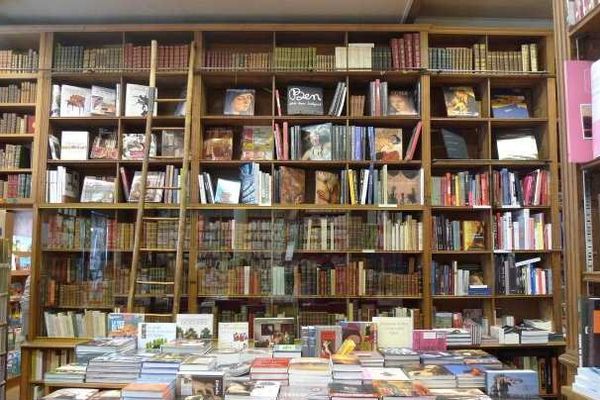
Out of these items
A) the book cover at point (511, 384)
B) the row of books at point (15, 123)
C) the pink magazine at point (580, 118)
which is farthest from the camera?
the row of books at point (15, 123)

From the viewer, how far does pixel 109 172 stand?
5.05m

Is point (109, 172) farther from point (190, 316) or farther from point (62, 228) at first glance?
point (190, 316)

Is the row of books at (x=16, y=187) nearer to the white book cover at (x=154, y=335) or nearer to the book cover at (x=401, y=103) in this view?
the white book cover at (x=154, y=335)

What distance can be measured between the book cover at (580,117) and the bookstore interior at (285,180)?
2611mm

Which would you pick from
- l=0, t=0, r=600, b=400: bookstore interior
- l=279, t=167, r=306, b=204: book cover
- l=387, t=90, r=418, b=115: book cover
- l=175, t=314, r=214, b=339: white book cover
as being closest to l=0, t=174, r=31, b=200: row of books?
l=0, t=0, r=600, b=400: bookstore interior

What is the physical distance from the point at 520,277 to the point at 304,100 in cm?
247

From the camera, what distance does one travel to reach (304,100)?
4.85 meters

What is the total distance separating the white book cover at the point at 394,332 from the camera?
9.90ft

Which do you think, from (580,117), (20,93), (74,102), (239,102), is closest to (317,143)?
(239,102)

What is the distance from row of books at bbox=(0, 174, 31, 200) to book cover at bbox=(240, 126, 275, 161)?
1954 millimetres

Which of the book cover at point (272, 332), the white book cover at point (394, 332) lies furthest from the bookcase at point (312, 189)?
the white book cover at point (394, 332)

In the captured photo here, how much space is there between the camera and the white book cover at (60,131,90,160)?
484cm

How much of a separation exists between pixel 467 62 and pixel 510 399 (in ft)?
10.8

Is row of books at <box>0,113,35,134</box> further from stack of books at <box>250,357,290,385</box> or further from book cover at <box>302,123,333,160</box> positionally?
stack of books at <box>250,357,290,385</box>
